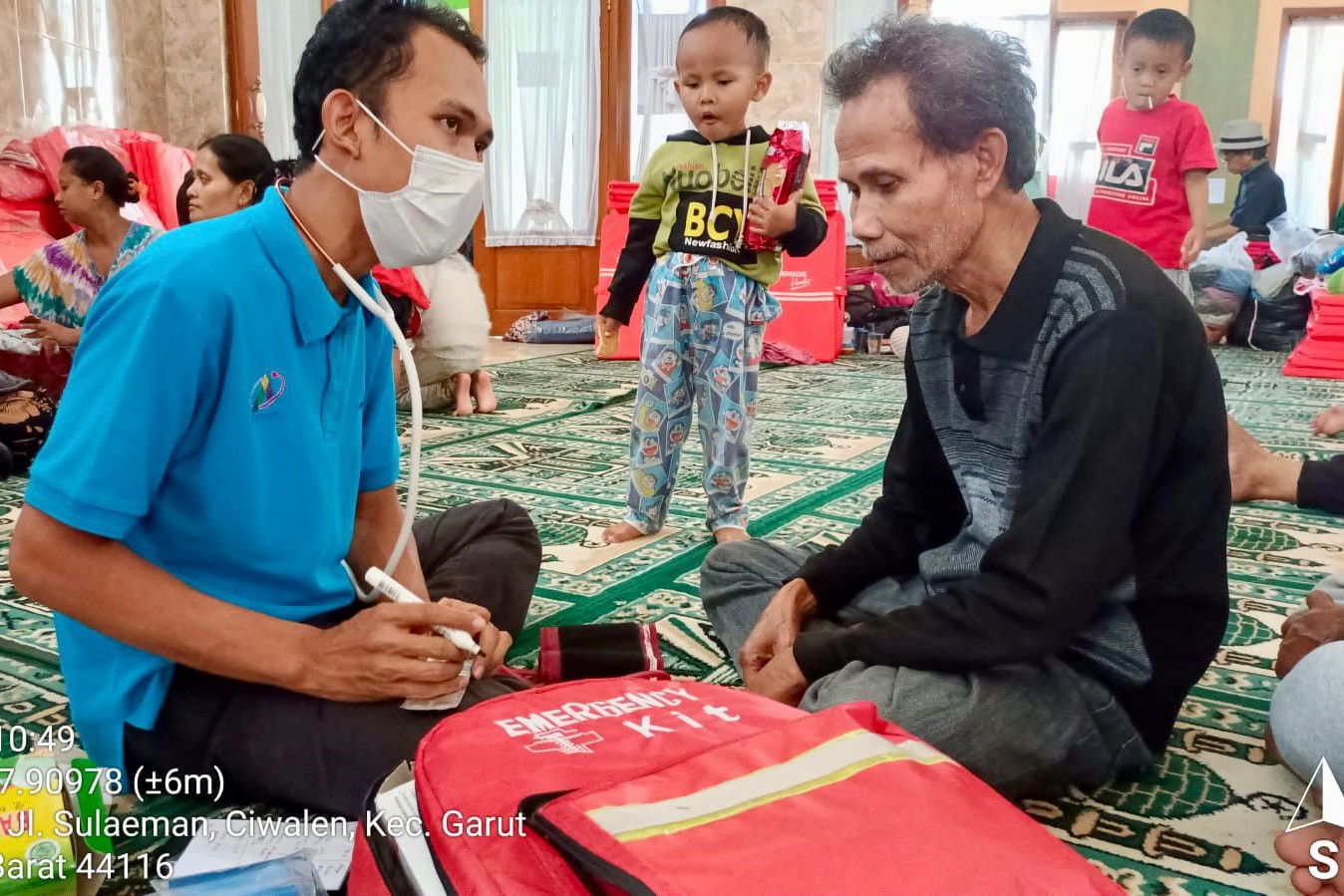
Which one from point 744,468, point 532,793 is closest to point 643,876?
point 532,793

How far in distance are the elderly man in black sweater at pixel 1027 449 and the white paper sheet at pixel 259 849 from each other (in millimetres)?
557

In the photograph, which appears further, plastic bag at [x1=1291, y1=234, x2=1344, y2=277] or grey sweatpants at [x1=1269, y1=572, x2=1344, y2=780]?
plastic bag at [x1=1291, y1=234, x2=1344, y2=277]

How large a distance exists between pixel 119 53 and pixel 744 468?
598 centimetres

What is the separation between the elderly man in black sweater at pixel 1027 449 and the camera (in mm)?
1187

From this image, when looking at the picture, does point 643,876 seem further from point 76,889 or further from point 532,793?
point 76,889

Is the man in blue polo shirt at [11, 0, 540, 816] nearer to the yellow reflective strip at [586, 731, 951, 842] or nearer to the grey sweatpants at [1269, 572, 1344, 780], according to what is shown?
the yellow reflective strip at [586, 731, 951, 842]

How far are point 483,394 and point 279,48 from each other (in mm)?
4578

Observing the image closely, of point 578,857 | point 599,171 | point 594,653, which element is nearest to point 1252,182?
point 599,171

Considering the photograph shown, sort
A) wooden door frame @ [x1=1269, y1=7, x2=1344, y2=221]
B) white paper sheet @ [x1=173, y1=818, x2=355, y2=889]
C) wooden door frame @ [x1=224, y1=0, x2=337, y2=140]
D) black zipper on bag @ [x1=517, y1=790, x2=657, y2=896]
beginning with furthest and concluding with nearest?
wooden door frame @ [x1=1269, y1=7, x2=1344, y2=221]
wooden door frame @ [x1=224, y1=0, x2=337, y2=140]
white paper sheet @ [x1=173, y1=818, x2=355, y2=889]
black zipper on bag @ [x1=517, y1=790, x2=657, y2=896]

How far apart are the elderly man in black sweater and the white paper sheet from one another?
21.9 inches

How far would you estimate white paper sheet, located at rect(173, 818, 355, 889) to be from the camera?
1084mm

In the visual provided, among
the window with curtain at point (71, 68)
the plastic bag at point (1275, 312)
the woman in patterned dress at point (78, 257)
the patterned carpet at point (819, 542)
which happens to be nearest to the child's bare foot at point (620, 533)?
the patterned carpet at point (819, 542)

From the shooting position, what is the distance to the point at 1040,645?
4.00ft

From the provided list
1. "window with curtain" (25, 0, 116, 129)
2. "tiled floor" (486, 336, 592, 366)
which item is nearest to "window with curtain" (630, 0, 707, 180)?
"tiled floor" (486, 336, 592, 366)
